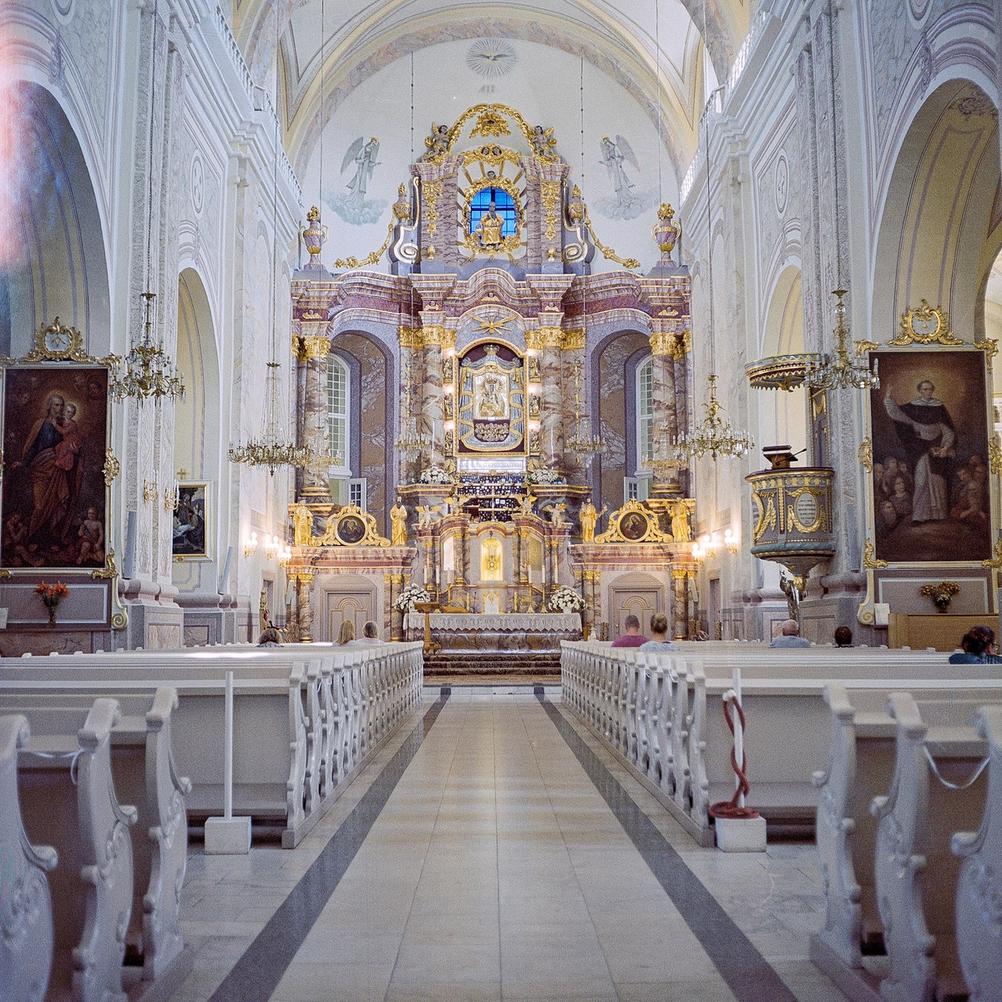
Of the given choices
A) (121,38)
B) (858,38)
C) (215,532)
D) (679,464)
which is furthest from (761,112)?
(215,532)

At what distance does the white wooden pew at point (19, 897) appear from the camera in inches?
99.0

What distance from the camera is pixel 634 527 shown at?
22672 millimetres

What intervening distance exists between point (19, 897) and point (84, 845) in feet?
1.11

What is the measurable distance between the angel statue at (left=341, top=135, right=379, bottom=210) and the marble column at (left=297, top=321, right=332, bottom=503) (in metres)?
3.39

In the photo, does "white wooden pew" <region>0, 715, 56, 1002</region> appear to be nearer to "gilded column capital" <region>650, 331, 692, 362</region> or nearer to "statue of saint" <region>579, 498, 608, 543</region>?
"statue of saint" <region>579, 498, 608, 543</region>

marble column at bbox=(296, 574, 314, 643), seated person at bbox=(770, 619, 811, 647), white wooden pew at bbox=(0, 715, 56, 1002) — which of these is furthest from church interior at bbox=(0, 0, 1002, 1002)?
marble column at bbox=(296, 574, 314, 643)

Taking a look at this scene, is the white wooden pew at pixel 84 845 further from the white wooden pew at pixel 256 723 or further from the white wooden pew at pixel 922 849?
the white wooden pew at pixel 922 849

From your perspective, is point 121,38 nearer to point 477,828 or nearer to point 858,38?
point 858,38

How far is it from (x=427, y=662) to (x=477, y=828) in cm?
1296

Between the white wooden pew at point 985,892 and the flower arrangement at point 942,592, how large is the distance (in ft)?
30.6

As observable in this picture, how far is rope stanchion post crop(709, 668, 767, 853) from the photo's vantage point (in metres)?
5.29

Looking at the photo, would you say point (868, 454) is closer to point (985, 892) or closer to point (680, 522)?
point (985, 892)

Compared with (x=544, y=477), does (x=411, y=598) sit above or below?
below

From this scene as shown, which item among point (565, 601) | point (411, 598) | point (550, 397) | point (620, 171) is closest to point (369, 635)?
point (411, 598)
